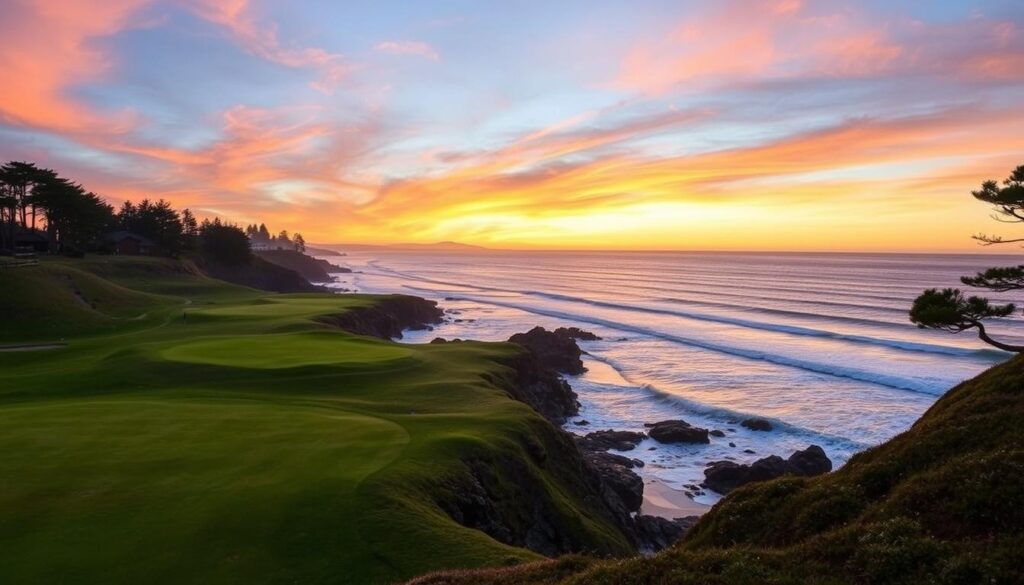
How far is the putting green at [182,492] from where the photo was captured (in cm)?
1189

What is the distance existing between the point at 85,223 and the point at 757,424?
87.6m

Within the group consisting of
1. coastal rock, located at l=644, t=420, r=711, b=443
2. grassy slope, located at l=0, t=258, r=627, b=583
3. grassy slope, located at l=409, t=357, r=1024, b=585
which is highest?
grassy slope, located at l=409, t=357, r=1024, b=585

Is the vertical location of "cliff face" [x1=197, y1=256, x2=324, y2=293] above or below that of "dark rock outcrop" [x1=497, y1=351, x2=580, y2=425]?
above

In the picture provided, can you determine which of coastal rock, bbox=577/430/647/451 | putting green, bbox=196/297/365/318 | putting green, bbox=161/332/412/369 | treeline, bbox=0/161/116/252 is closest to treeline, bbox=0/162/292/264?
treeline, bbox=0/161/116/252

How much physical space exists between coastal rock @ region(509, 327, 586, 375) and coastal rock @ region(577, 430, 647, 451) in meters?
14.8

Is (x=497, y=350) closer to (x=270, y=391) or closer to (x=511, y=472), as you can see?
(x=270, y=391)

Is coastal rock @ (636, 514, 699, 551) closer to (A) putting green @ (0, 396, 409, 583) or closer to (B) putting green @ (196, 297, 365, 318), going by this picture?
(A) putting green @ (0, 396, 409, 583)

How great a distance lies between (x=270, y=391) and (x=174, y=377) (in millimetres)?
5660

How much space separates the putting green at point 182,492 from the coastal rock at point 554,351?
3378cm

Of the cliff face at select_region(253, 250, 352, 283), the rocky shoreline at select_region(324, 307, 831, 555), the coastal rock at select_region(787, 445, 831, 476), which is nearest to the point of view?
the rocky shoreline at select_region(324, 307, 831, 555)

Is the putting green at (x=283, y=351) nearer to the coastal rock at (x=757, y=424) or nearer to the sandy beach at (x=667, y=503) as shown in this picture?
the sandy beach at (x=667, y=503)

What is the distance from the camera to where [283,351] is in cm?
3619

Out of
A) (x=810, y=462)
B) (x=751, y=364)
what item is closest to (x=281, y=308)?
(x=751, y=364)

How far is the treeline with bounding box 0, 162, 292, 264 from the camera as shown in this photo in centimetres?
7325
